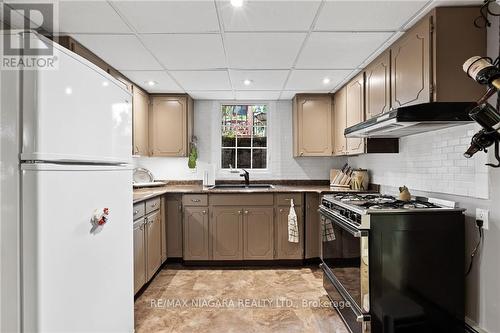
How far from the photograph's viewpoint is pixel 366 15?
188 centimetres

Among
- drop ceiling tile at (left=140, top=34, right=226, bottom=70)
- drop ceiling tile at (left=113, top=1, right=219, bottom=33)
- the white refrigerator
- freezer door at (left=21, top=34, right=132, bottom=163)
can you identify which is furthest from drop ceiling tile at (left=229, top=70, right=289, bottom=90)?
the white refrigerator

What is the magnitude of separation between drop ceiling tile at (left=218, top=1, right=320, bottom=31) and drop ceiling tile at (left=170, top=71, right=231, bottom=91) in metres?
0.99

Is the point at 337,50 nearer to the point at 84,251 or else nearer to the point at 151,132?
the point at 84,251

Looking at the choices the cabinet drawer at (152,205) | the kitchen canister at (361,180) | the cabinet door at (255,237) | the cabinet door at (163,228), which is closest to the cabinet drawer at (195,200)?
the cabinet door at (163,228)

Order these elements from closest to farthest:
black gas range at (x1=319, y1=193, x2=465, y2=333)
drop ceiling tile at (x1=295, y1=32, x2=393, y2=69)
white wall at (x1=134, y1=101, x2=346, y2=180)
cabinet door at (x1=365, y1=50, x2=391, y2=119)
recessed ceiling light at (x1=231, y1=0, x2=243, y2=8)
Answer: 1. recessed ceiling light at (x1=231, y1=0, x2=243, y2=8)
2. black gas range at (x1=319, y1=193, x2=465, y2=333)
3. drop ceiling tile at (x1=295, y1=32, x2=393, y2=69)
4. cabinet door at (x1=365, y1=50, x2=391, y2=119)
5. white wall at (x1=134, y1=101, x2=346, y2=180)

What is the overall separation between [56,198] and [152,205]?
1.96m

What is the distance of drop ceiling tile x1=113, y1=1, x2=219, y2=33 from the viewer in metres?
1.74

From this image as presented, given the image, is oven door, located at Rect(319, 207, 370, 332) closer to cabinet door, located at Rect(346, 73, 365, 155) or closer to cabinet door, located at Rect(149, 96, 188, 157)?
cabinet door, located at Rect(346, 73, 365, 155)

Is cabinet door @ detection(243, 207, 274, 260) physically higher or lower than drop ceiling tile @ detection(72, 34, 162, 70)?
lower

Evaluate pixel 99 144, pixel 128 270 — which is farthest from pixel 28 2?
pixel 128 270

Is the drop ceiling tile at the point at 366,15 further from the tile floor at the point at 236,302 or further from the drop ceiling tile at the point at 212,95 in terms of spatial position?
the tile floor at the point at 236,302

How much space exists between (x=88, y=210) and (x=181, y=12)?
1.30 meters

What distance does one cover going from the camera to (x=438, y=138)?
87.1 inches

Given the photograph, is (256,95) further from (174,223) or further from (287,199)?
(174,223)
